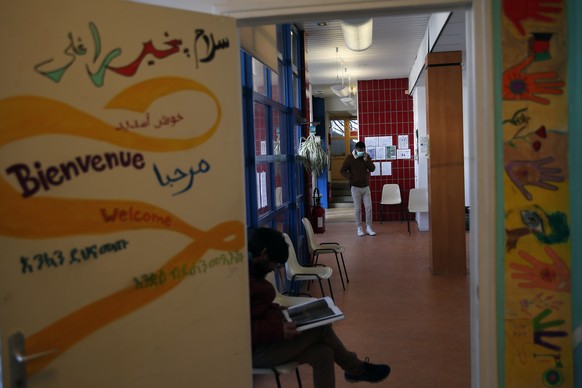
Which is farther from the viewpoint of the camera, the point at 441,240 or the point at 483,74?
the point at 441,240

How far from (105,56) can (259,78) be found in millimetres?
3128

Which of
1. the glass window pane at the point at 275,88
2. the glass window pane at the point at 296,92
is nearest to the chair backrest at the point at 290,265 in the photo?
the glass window pane at the point at 275,88

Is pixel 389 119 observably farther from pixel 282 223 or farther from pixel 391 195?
pixel 282 223

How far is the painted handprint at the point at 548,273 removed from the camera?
7.25 ft

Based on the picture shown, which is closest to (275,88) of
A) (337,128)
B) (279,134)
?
(279,134)

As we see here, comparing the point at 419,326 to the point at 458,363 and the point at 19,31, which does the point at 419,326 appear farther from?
the point at 19,31

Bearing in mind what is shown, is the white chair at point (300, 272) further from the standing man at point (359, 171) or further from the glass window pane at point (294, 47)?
the standing man at point (359, 171)

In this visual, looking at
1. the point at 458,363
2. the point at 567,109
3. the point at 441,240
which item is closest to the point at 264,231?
the point at 567,109

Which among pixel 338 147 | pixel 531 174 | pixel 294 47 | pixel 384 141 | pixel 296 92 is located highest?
pixel 294 47

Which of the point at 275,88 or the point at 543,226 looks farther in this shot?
the point at 275,88

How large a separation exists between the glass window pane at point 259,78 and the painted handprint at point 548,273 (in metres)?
3.02

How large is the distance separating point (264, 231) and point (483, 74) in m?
1.42

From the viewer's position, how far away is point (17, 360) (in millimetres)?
1737

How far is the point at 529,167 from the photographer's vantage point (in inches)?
86.6
